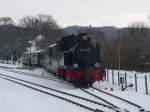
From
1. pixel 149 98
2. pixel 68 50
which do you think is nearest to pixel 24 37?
pixel 68 50

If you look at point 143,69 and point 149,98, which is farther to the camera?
point 143,69

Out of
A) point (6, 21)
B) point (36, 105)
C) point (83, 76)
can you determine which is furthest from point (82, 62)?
point (6, 21)

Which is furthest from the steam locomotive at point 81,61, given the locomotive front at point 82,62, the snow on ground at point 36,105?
the snow on ground at point 36,105

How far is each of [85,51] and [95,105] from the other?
34.1 ft

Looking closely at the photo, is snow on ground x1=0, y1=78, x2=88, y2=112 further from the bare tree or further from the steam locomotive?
the bare tree

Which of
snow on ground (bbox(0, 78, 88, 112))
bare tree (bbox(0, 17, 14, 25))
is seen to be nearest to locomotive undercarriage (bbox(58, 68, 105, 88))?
snow on ground (bbox(0, 78, 88, 112))

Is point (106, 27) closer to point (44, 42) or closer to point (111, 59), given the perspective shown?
point (44, 42)

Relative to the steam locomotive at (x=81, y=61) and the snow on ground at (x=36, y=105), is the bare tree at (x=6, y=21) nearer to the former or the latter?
the steam locomotive at (x=81, y=61)

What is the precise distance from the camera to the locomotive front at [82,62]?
25.0 m

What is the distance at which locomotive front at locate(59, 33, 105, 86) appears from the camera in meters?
25.0

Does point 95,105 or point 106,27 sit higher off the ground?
point 106,27

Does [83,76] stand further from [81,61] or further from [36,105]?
[36,105]

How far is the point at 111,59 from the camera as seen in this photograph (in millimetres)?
57906

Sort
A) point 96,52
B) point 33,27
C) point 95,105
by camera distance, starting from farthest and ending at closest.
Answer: point 33,27 → point 96,52 → point 95,105
